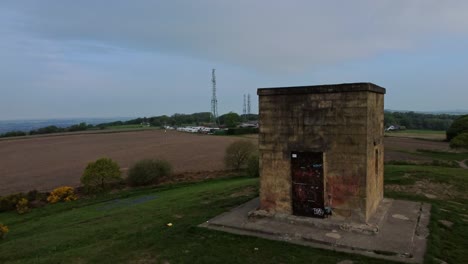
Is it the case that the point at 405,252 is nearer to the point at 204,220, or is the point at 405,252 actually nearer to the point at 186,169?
the point at 204,220

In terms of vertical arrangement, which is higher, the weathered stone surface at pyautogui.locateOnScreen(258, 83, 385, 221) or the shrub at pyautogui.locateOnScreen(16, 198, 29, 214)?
the weathered stone surface at pyautogui.locateOnScreen(258, 83, 385, 221)

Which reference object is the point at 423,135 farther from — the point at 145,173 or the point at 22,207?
the point at 22,207

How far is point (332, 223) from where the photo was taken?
32.0 ft

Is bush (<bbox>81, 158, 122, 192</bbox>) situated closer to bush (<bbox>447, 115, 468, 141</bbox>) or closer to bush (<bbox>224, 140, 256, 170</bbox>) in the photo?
bush (<bbox>224, 140, 256, 170</bbox>)

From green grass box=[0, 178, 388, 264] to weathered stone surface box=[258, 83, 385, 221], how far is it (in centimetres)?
211

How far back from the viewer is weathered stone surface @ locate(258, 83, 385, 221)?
381 inches

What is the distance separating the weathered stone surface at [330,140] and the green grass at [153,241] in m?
2.11

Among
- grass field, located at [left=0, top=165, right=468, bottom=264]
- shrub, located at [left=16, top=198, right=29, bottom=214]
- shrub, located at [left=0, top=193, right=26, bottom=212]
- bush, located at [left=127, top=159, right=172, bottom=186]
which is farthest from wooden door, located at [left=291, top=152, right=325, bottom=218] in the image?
shrub, located at [left=0, top=193, right=26, bottom=212]

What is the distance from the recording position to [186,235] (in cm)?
1012

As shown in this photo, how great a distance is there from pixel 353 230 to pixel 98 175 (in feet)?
65.9

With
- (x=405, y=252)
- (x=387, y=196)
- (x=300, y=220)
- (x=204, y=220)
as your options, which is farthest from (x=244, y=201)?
(x=405, y=252)

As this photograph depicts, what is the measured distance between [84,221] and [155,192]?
8.07 meters

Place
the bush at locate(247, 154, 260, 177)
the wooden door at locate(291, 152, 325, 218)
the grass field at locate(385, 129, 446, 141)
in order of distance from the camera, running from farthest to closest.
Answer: the grass field at locate(385, 129, 446, 141)
the bush at locate(247, 154, 260, 177)
the wooden door at locate(291, 152, 325, 218)

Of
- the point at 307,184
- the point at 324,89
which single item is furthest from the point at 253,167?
the point at 324,89
